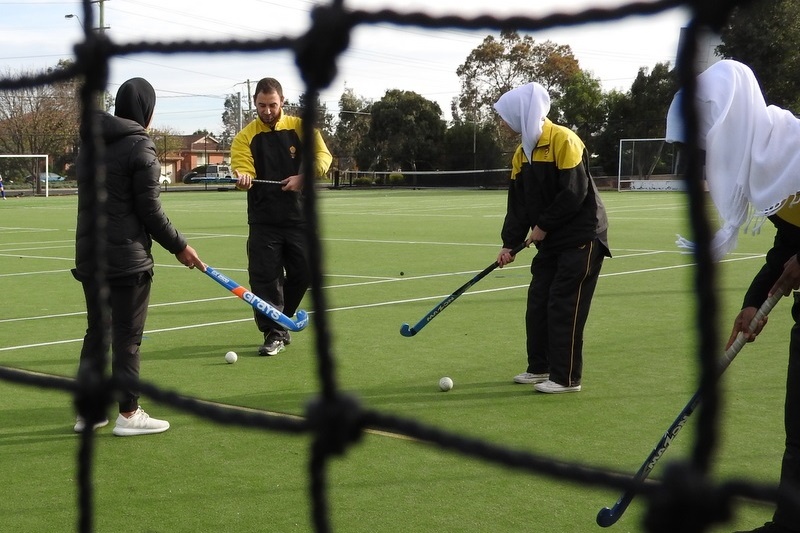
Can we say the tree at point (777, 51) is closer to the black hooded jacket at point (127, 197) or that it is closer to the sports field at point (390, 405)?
the sports field at point (390, 405)

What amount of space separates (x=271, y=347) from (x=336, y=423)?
5.18 metres

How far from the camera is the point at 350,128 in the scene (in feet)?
163

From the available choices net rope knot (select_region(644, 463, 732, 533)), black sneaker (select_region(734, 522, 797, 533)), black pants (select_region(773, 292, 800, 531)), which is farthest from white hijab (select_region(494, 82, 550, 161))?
net rope knot (select_region(644, 463, 732, 533))

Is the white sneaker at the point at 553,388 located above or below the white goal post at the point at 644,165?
below

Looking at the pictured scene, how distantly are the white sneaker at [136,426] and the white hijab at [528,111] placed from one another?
250 centimetres

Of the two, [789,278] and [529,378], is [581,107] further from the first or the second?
[789,278]

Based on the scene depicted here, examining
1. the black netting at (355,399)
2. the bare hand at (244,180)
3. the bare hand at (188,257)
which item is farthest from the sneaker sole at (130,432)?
the black netting at (355,399)

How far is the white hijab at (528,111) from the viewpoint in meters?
5.76

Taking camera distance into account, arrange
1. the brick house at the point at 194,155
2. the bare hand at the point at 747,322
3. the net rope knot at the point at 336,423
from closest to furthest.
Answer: the net rope knot at the point at 336,423 → the bare hand at the point at 747,322 → the brick house at the point at 194,155

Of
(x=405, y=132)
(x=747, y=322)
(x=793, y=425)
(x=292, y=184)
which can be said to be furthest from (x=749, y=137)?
(x=405, y=132)

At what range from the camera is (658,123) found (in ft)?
141

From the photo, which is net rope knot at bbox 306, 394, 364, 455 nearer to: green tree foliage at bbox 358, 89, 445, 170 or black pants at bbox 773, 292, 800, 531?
black pants at bbox 773, 292, 800, 531

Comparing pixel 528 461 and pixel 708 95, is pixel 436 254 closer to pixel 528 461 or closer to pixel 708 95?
pixel 708 95

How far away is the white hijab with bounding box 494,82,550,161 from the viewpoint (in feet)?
18.9
